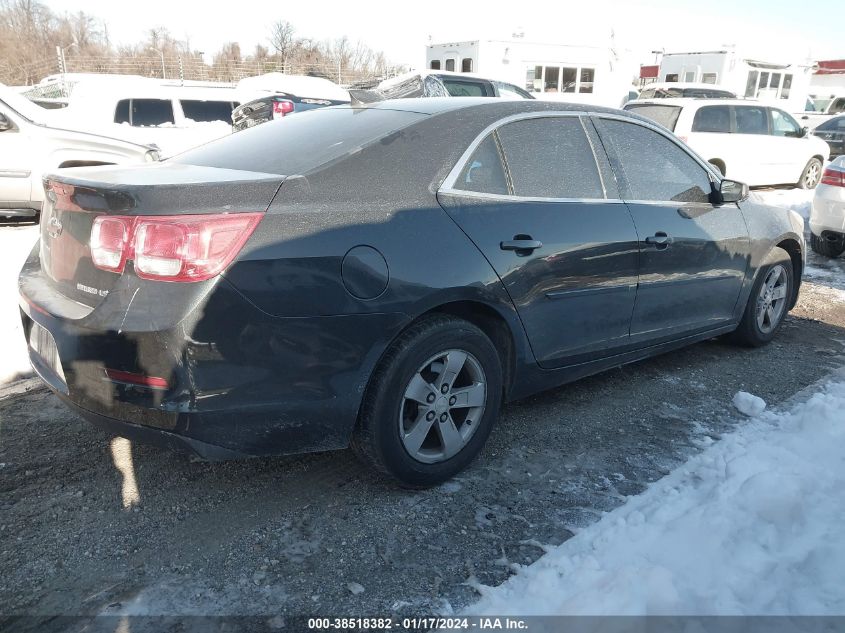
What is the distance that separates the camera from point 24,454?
328 cm

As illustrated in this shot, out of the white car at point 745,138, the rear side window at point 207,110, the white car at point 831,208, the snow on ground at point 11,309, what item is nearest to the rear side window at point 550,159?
the snow on ground at point 11,309

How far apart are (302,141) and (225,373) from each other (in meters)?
1.28

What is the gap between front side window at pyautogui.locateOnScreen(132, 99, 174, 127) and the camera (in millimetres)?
11007

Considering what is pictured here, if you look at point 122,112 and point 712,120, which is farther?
point 712,120

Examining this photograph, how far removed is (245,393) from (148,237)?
24.8 inches

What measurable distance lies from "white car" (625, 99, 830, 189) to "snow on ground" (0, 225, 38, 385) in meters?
9.45

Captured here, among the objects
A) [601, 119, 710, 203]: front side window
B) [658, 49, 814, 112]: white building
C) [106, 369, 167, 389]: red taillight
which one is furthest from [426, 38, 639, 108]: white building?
[106, 369, 167, 389]: red taillight

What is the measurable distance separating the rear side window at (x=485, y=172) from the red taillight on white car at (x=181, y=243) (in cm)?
103

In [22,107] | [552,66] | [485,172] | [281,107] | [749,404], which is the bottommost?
[749,404]

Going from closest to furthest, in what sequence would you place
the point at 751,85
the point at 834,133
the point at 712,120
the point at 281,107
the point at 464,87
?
the point at 281,107
the point at 712,120
the point at 464,87
the point at 834,133
the point at 751,85

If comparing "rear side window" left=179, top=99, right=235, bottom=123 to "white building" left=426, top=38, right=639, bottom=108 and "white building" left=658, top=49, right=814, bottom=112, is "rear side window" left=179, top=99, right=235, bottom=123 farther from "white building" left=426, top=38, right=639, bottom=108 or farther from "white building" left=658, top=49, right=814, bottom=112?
"white building" left=658, top=49, right=814, bottom=112

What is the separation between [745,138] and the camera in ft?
41.2

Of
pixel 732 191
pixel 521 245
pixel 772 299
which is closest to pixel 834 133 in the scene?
pixel 772 299

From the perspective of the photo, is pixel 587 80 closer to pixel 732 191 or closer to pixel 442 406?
pixel 732 191
